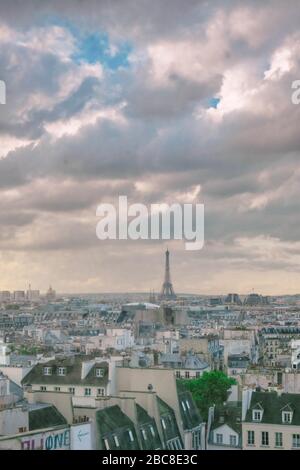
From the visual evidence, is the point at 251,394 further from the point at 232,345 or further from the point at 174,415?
the point at 232,345

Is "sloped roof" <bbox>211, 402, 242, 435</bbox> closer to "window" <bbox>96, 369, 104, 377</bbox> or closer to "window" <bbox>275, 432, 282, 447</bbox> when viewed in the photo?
"window" <bbox>275, 432, 282, 447</bbox>

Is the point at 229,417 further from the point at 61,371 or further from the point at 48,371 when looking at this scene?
the point at 48,371

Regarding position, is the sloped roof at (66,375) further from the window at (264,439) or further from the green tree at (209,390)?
the window at (264,439)

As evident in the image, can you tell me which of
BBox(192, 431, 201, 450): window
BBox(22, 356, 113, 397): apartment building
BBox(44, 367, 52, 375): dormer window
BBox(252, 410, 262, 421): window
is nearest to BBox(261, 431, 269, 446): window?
BBox(252, 410, 262, 421): window

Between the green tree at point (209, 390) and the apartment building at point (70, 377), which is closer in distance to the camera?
the green tree at point (209, 390)

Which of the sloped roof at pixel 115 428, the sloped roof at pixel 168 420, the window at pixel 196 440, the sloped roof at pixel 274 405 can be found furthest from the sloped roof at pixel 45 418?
the sloped roof at pixel 274 405

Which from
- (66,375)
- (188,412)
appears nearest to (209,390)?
(188,412)
